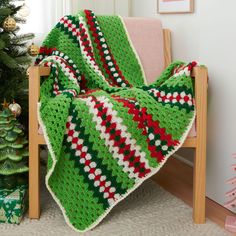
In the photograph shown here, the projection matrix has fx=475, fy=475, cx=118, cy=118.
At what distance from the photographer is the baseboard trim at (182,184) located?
1.91 meters

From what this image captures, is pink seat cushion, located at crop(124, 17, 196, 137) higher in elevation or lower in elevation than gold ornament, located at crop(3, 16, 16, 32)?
lower

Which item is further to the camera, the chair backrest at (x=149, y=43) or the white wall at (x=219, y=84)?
the chair backrest at (x=149, y=43)

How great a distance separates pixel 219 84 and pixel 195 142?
290mm

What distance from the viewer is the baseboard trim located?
191 cm

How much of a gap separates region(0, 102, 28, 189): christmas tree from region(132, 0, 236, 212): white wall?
2.61 ft

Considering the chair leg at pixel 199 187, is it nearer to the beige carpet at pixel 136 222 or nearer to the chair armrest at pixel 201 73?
the beige carpet at pixel 136 222

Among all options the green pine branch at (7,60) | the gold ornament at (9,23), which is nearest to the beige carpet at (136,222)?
the green pine branch at (7,60)

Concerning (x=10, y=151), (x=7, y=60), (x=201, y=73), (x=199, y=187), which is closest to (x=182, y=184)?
(x=199, y=187)

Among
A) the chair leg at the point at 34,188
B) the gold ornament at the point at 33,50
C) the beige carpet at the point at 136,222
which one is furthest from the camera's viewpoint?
the gold ornament at the point at 33,50

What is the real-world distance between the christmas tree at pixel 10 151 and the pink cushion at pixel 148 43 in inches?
28.9

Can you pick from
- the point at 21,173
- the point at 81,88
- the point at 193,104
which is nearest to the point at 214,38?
the point at 193,104

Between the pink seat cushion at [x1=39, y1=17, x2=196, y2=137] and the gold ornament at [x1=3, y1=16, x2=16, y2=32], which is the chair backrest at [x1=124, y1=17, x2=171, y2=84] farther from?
the gold ornament at [x1=3, y1=16, x2=16, y2=32]

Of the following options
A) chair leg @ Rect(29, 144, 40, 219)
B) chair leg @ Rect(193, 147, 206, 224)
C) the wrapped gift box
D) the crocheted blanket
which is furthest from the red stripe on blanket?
the wrapped gift box

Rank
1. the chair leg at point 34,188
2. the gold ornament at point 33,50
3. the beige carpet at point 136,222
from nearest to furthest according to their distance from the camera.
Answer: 1. the beige carpet at point 136,222
2. the chair leg at point 34,188
3. the gold ornament at point 33,50
